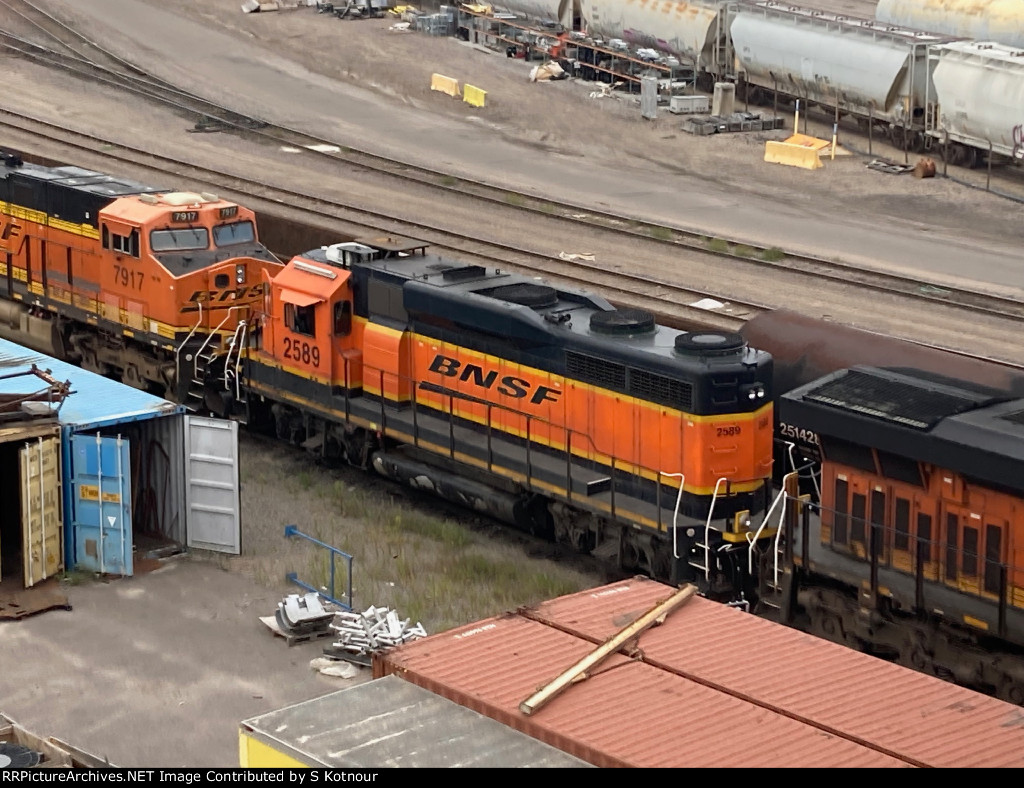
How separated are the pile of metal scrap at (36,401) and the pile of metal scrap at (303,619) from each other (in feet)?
12.9

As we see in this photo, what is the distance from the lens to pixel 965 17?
5303 centimetres

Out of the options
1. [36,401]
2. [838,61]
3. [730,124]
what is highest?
[838,61]

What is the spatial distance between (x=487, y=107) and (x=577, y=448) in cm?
3327

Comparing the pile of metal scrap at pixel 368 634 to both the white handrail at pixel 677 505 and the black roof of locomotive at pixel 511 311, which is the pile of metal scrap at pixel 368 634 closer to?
the white handrail at pixel 677 505

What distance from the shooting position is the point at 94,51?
5794cm

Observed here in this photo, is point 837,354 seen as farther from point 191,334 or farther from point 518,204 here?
point 518,204

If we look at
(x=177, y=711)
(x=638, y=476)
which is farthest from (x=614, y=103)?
(x=177, y=711)

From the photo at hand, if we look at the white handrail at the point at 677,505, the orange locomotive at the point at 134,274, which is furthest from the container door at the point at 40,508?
the white handrail at the point at 677,505

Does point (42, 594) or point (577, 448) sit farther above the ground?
point (577, 448)

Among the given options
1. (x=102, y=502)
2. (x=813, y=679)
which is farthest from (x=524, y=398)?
(x=813, y=679)

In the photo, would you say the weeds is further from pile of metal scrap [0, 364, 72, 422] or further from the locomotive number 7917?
the locomotive number 7917

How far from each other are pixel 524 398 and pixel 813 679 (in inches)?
356

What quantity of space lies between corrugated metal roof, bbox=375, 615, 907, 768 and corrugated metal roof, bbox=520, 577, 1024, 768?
9.2 inches
